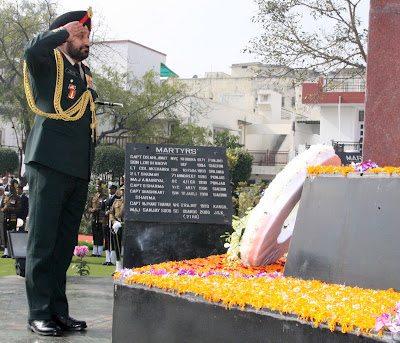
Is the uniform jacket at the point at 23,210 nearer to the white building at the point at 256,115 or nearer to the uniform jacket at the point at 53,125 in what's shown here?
the uniform jacket at the point at 53,125

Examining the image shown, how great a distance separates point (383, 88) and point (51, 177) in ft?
9.11

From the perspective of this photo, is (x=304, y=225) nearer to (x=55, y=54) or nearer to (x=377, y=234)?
(x=377, y=234)

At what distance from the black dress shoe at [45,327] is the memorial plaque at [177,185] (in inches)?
69.2

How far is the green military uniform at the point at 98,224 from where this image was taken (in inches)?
574

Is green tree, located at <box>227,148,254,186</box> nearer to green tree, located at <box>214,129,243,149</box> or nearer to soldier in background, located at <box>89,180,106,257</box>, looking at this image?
green tree, located at <box>214,129,243,149</box>

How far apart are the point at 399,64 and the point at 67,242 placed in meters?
2.98

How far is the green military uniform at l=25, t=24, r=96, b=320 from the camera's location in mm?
3998

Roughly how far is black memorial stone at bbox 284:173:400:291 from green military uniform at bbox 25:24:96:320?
148cm

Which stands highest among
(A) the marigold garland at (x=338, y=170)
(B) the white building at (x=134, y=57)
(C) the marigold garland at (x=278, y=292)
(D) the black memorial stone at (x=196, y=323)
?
(B) the white building at (x=134, y=57)

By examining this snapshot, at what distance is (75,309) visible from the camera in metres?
4.81

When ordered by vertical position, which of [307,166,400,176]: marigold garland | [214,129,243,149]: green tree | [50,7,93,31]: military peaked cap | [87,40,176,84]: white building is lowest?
[307,166,400,176]: marigold garland

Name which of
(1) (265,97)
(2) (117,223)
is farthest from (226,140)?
(2) (117,223)

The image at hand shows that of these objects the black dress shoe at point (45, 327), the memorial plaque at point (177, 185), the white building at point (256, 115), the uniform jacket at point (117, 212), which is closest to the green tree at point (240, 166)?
the white building at point (256, 115)

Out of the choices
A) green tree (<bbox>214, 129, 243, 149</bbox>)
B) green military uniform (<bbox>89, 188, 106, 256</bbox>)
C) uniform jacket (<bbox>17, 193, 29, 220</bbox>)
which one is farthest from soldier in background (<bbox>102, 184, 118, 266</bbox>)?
green tree (<bbox>214, 129, 243, 149</bbox>)
